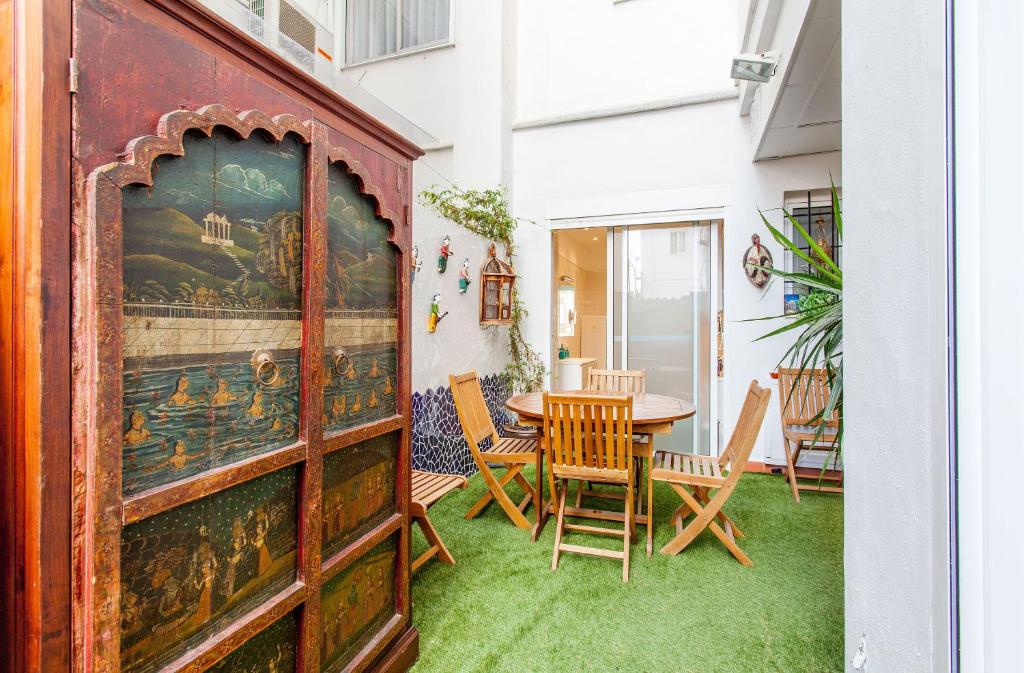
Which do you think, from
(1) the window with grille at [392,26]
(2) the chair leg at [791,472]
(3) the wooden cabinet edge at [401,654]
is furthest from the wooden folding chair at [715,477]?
(1) the window with grille at [392,26]

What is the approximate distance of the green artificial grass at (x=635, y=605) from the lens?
1.81 meters

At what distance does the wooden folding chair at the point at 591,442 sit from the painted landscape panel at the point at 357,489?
987 mm

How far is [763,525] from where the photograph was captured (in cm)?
300

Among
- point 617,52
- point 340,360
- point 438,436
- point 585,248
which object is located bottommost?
point 438,436

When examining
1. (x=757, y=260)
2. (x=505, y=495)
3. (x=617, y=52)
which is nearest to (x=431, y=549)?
(x=505, y=495)

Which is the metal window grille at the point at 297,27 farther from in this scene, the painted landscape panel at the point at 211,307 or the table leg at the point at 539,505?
the table leg at the point at 539,505

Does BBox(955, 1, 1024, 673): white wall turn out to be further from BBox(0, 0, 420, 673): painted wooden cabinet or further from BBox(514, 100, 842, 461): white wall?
BBox(514, 100, 842, 461): white wall

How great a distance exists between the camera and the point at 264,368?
115 centimetres

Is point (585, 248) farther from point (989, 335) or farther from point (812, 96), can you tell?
point (989, 335)

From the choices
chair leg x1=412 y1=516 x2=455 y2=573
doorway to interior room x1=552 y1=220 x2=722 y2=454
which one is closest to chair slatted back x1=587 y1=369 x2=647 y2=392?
doorway to interior room x1=552 y1=220 x2=722 y2=454

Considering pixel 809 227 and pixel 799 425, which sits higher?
pixel 809 227

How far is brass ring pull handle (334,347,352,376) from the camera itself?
1.39m

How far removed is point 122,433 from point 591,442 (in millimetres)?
1994

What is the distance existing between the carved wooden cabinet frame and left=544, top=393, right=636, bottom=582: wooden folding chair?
1.14m
